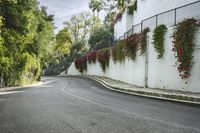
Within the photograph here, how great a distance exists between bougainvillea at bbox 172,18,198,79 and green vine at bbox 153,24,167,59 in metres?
2.39

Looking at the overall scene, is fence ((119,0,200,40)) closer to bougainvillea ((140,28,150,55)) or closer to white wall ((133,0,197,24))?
bougainvillea ((140,28,150,55))

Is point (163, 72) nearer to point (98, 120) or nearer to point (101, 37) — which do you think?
point (98, 120)

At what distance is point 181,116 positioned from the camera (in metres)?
11.5

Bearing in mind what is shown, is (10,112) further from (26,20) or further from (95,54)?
(95,54)

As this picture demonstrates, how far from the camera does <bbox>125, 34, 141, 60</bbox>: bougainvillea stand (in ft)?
92.7

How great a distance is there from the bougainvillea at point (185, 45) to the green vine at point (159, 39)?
7.84ft

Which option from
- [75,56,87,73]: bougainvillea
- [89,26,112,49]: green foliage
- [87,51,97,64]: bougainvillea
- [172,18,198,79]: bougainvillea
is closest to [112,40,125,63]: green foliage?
[172,18,198,79]: bougainvillea

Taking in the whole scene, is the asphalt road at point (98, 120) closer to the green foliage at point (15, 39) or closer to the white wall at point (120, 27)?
the green foliage at point (15, 39)

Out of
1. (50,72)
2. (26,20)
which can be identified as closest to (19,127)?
(26,20)

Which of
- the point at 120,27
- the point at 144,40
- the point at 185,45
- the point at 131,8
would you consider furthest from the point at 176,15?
the point at 120,27

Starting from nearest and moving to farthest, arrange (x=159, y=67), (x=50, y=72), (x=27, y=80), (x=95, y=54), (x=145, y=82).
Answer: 1. (x=159, y=67)
2. (x=145, y=82)
3. (x=27, y=80)
4. (x=95, y=54)
5. (x=50, y=72)

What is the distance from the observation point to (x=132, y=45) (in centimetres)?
2958

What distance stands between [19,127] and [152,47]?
55.0 ft

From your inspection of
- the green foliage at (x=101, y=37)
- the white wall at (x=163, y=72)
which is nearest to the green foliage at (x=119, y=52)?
the white wall at (x=163, y=72)
